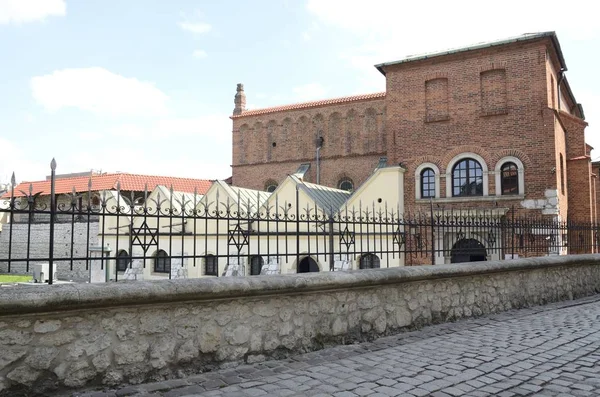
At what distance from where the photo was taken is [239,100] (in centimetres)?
3816

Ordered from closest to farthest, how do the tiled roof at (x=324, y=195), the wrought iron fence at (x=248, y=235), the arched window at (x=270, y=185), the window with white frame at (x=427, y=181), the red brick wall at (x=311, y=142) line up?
the wrought iron fence at (x=248, y=235), the window with white frame at (x=427, y=181), the tiled roof at (x=324, y=195), the red brick wall at (x=311, y=142), the arched window at (x=270, y=185)

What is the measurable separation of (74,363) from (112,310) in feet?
1.66

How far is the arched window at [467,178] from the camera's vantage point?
849 inches

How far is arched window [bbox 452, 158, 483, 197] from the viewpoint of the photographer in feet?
70.7

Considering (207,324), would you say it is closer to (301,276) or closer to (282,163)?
(301,276)

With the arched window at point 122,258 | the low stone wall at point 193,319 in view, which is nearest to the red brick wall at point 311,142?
the arched window at point 122,258

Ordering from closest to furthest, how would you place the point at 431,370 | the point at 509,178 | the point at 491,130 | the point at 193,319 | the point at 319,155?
the point at 193,319
the point at 431,370
the point at 509,178
the point at 491,130
the point at 319,155

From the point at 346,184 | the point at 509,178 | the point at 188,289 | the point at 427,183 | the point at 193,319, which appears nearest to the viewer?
the point at 188,289

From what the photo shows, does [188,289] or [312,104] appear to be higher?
[312,104]

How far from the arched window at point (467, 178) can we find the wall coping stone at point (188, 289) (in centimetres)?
1522

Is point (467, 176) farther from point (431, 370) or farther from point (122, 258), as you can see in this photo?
point (122, 258)

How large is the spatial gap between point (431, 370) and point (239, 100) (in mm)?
35135

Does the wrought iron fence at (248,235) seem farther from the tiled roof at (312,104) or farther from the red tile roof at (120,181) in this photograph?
the tiled roof at (312,104)

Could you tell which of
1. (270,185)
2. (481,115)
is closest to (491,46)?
(481,115)
